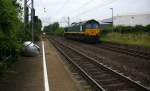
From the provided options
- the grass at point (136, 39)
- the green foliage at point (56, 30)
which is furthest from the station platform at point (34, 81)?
the green foliage at point (56, 30)

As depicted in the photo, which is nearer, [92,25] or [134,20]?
[92,25]

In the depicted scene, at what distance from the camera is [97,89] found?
10.8 metres

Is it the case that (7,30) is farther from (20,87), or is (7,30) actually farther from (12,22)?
(20,87)

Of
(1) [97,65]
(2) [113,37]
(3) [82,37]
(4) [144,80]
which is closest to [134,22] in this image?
(2) [113,37]

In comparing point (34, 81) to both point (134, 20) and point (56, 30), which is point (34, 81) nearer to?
point (134, 20)

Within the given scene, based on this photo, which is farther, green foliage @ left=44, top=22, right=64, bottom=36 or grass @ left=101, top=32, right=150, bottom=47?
green foliage @ left=44, top=22, right=64, bottom=36

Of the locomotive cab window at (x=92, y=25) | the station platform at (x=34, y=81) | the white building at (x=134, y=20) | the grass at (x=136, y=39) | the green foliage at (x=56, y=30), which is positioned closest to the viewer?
the station platform at (x=34, y=81)

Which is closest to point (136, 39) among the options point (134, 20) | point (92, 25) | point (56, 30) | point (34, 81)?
point (92, 25)

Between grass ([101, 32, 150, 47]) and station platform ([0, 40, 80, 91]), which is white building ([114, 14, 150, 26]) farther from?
station platform ([0, 40, 80, 91])

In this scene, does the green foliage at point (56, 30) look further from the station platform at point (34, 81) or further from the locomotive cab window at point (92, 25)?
the station platform at point (34, 81)

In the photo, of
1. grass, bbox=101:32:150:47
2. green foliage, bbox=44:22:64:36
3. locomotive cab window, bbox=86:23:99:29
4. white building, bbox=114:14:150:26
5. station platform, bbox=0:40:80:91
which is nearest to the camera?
station platform, bbox=0:40:80:91

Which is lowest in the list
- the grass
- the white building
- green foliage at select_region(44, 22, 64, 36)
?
the grass

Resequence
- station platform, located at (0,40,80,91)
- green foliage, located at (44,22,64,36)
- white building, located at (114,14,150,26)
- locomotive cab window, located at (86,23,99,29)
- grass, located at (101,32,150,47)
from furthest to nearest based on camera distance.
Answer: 1. green foliage, located at (44,22,64,36)
2. white building, located at (114,14,150,26)
3. locomotive cab window, located at (86,23,99,29)
4. grass, located at (101,32,150,47)
5. station platform, located at (0,40,80,91)

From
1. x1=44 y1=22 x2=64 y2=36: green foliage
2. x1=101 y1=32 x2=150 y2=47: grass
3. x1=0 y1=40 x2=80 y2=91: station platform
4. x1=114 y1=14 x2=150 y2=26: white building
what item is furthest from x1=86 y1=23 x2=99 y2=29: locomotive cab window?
x1=44 y1=22 x2=64 y2=36: green foliage
